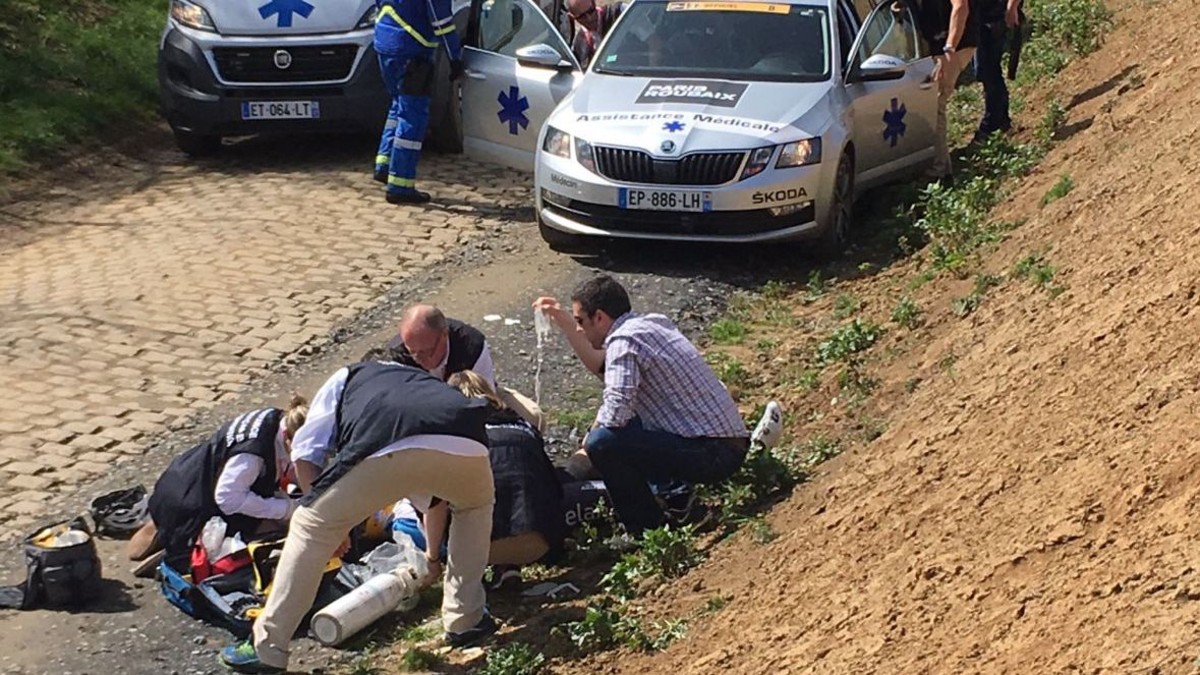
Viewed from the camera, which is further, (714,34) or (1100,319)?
(714,34)

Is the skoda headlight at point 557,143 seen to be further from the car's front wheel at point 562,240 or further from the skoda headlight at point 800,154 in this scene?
the skoda headlight at point 800,154

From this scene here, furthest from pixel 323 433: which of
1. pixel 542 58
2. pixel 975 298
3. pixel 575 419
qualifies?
pixel 542 58

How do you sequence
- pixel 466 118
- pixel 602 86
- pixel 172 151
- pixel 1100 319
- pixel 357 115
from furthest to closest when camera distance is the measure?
pixel 172 151, pixel 357 115, pixel 466 118, pixel 602 86, pixel 1100 319

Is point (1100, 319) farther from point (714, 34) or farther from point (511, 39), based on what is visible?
point (511, 39)

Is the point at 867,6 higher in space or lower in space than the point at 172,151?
higher

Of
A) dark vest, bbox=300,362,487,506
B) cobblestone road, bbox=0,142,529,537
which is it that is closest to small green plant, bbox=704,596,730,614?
dark vest, bbox=300,362,487,506

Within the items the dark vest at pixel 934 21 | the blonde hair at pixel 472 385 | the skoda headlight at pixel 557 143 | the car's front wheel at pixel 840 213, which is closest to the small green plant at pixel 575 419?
the blonde hair at pixel 472 385

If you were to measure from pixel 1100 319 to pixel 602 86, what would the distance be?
214 inches

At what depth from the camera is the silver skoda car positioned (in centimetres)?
1131

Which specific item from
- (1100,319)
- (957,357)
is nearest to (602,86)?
(957,357)

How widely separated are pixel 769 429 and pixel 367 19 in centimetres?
704

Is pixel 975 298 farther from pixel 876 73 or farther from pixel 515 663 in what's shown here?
pixel 515 663

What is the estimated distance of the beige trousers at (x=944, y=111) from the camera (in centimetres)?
1299

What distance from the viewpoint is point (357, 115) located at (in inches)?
557
